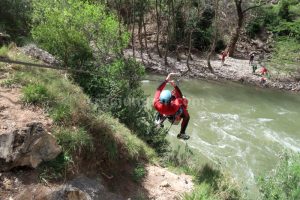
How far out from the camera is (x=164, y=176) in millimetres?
8578

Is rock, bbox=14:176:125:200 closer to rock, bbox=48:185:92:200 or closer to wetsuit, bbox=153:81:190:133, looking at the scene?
rock, bbox=48:185:92:200

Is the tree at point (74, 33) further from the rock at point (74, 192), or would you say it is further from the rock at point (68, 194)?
the rock at point (68, 194)

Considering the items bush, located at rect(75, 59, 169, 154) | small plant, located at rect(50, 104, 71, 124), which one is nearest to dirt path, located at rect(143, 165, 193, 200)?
bush, located at rect(75, 59, 169, 154)

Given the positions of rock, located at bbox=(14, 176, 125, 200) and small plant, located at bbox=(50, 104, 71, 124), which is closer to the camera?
rock, located at bbox=(14, 176, 125, 200)

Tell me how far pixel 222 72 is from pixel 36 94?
944 inches

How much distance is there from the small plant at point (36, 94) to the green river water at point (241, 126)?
3.44 metres

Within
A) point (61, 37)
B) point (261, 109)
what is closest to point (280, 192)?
point (61, 37)

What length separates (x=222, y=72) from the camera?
29.9 m

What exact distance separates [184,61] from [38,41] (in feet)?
66.9

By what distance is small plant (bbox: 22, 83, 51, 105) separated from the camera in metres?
7.29

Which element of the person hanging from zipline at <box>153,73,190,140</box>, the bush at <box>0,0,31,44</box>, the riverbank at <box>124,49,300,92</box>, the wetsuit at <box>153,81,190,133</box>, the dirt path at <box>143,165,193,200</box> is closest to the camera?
the dirt path at <box>143,165,193,200</box>

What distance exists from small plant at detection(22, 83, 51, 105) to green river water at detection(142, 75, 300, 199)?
135 inches

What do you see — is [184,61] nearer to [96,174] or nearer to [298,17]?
[298,17]

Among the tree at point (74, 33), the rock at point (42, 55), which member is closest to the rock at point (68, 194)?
the tree at point (74, 33)
